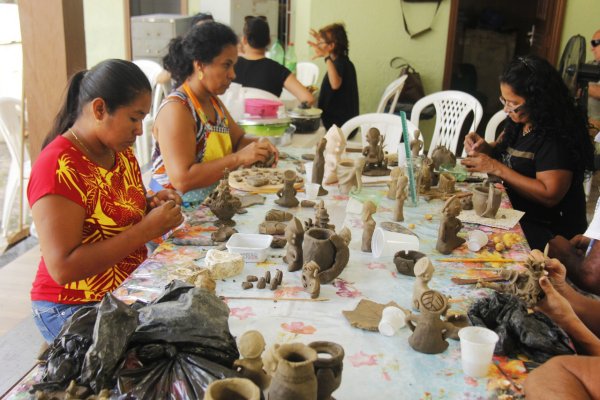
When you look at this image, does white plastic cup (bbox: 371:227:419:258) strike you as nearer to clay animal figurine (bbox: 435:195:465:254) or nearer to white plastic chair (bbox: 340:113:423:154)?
clay animal figurine (bbox: 435:195:465:254)

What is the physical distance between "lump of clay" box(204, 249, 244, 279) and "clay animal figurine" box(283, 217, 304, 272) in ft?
0.53

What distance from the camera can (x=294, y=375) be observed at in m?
1.03

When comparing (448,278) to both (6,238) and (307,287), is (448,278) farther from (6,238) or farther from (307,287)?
(6,238)

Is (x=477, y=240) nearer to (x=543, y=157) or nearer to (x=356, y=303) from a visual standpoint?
(x=356, y=303)

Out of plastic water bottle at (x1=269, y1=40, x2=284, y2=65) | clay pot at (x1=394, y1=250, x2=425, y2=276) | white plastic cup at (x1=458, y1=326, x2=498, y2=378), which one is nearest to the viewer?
white plastic cup at (x1=458, y1=326, x2=498, y2=378)

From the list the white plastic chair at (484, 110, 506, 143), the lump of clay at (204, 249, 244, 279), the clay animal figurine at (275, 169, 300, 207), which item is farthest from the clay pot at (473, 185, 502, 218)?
the white plastic chair at (484, 110, 506, 143)

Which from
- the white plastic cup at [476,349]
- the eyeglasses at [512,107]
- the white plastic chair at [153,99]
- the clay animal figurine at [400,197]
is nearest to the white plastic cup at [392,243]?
the clay animal figurine at [400,197]

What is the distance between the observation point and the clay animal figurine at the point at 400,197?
235 cm

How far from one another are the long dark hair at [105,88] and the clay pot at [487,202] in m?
1.38

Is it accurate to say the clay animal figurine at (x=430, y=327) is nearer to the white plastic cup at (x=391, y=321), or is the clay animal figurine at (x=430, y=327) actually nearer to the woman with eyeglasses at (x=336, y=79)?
the white plastic cup at (x=391, y=321)

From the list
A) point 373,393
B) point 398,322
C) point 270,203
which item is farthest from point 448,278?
point 270,203

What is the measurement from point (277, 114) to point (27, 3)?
5.30 ft

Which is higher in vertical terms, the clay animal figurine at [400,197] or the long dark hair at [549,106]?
the long dark hair at [549,106]

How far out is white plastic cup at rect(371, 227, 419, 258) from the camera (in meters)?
2.01
